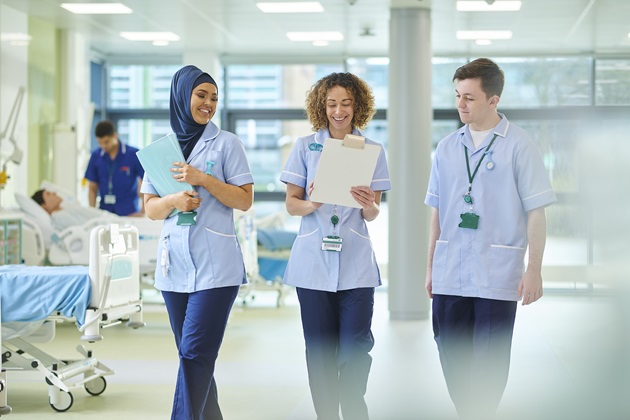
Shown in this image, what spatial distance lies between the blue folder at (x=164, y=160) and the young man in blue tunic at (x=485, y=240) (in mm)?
929

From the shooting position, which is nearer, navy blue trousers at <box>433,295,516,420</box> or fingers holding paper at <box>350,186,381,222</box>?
navy blue trousers at <box>433,295,516,420</box>

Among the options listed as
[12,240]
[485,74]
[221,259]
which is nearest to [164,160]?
[221,259]

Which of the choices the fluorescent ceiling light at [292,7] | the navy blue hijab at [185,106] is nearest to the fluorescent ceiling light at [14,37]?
the fluorescent ceiling light at [292,7]

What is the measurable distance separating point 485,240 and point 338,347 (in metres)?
0.67

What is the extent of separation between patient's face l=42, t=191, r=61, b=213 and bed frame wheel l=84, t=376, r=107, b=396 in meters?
3.18

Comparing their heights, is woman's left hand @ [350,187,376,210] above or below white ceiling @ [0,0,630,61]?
below

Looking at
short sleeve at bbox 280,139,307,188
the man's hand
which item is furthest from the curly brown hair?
the man's hand

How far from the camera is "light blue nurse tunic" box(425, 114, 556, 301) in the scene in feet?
10.4

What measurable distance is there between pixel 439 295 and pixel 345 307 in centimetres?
35

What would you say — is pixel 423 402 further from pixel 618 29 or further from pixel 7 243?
pixel 618 29

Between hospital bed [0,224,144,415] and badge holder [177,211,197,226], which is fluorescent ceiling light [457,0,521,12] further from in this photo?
badge holder [177,211,197,226]

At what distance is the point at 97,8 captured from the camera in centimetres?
880

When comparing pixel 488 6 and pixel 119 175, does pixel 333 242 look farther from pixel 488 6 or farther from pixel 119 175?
pixel 488 6

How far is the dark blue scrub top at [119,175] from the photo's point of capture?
27.1 ft
